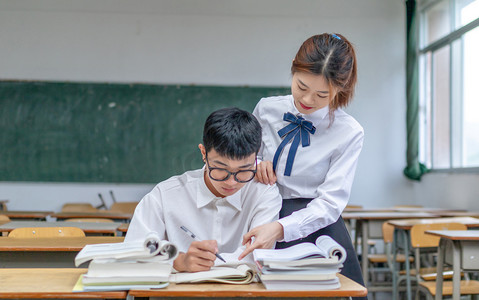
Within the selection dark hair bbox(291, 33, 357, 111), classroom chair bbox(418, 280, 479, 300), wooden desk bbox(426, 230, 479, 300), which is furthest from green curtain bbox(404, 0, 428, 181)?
dark hair bbox(291, 33, 357, 111)

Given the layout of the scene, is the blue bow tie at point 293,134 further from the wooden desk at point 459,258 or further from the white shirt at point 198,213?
the wooden desk at point 459,258

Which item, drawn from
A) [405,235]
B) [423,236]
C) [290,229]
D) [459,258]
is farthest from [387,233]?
[290,229]

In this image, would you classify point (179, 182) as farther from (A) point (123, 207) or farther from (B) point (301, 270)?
(A) point (123, 207)

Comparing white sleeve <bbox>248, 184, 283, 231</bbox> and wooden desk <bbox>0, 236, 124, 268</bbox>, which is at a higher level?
white sleeve <bbox>248, 184, 283, 231</bbox>

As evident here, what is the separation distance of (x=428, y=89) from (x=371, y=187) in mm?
1354

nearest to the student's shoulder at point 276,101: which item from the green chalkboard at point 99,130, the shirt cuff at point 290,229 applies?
the shirt cuff at point 290,229

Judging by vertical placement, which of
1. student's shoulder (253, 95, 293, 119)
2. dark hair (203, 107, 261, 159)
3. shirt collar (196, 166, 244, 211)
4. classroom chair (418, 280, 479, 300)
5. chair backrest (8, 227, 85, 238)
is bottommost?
classroom chair (418, 280, 479, 300)

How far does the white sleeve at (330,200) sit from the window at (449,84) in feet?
12.9

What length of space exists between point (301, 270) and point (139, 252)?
1.25ft

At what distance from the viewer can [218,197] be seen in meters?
1.58

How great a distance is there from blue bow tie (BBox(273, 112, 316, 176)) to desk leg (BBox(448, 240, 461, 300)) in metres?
1.59

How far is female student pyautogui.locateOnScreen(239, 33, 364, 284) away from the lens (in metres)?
1.54

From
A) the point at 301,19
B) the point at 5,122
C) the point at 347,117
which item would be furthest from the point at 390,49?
the point at 347,117

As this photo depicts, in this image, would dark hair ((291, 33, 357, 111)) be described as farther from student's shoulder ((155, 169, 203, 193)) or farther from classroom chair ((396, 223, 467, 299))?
classroom chair ((396, 223, 467, 299))
